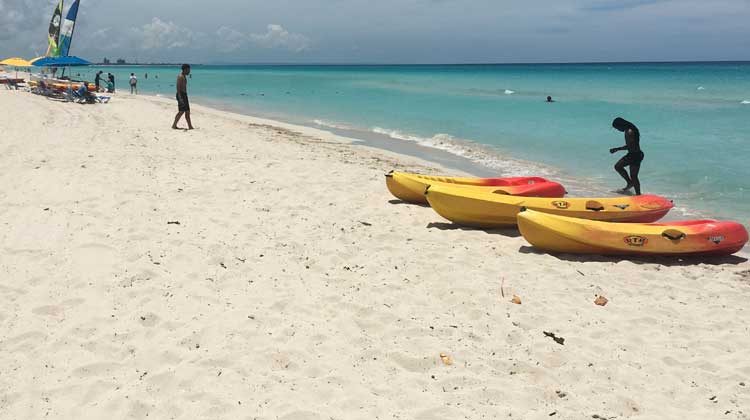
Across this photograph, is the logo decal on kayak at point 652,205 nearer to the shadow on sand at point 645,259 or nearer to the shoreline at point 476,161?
the shadow on sand at point 645,259

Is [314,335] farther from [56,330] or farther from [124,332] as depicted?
[56,330]

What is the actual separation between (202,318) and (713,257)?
5711 millimetres

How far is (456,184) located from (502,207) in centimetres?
109

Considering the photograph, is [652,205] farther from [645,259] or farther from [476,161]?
[476,161]

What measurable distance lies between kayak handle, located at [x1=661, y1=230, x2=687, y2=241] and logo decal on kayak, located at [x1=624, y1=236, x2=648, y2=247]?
0.26 m

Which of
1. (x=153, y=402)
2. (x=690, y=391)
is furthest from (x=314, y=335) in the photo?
(x=690, y=391)

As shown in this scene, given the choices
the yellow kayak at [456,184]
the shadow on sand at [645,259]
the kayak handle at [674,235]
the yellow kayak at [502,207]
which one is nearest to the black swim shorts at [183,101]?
the yellow kayak at [456,184]

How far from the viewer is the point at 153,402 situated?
300cm

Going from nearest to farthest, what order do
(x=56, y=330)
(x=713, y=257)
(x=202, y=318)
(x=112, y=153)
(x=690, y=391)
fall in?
(x=690, y=391) → (x=56, y=330) → (x=202, y=318) → (x=713, y=257) → (x=112, y=153)

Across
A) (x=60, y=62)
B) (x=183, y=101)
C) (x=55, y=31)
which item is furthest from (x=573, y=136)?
(x=55, y=31)

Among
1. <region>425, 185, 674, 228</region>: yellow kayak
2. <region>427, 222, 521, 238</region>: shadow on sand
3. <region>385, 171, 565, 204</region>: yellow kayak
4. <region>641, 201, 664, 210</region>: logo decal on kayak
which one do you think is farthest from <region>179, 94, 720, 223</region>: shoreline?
<region>427, 222, 521, 238</region>: shadow on sand

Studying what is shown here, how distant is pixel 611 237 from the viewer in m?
5.79

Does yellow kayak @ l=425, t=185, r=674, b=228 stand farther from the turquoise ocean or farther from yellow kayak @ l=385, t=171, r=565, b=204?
the turquoise ocean

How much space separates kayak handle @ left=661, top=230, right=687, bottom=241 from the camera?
582 cm
